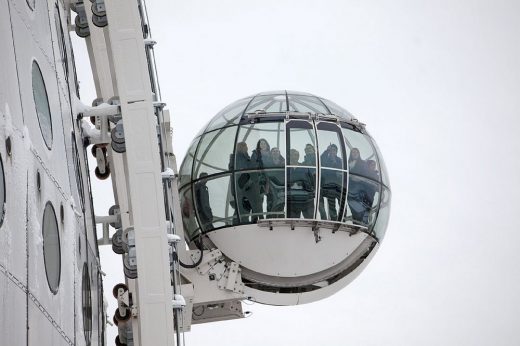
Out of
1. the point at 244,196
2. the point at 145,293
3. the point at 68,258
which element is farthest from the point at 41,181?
the point at 244,196

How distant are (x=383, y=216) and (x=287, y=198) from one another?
90.8 inches

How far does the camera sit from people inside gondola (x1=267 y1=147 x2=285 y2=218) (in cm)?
2106

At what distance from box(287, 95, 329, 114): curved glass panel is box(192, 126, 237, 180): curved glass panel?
1172 mm

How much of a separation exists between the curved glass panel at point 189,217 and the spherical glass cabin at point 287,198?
17mm

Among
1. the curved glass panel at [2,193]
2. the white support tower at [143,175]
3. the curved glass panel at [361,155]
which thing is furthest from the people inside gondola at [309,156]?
the curved glass panel at [2,193]

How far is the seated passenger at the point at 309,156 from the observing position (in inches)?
835

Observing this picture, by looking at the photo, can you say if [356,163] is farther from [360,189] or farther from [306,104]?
[306,104]

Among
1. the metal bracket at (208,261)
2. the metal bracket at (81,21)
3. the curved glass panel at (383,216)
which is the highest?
the metal bracket at (81,21)

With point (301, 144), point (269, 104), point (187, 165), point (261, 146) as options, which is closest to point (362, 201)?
point (301, 144)

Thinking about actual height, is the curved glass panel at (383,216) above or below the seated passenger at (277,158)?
below

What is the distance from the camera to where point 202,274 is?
835 inches

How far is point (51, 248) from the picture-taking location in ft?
35.1

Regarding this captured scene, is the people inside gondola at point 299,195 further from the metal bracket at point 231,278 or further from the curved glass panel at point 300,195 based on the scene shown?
the metal bracket at point 231,278

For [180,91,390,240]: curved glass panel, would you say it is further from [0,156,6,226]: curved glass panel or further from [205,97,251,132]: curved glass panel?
[0,156,6,226]: curved glass panel
